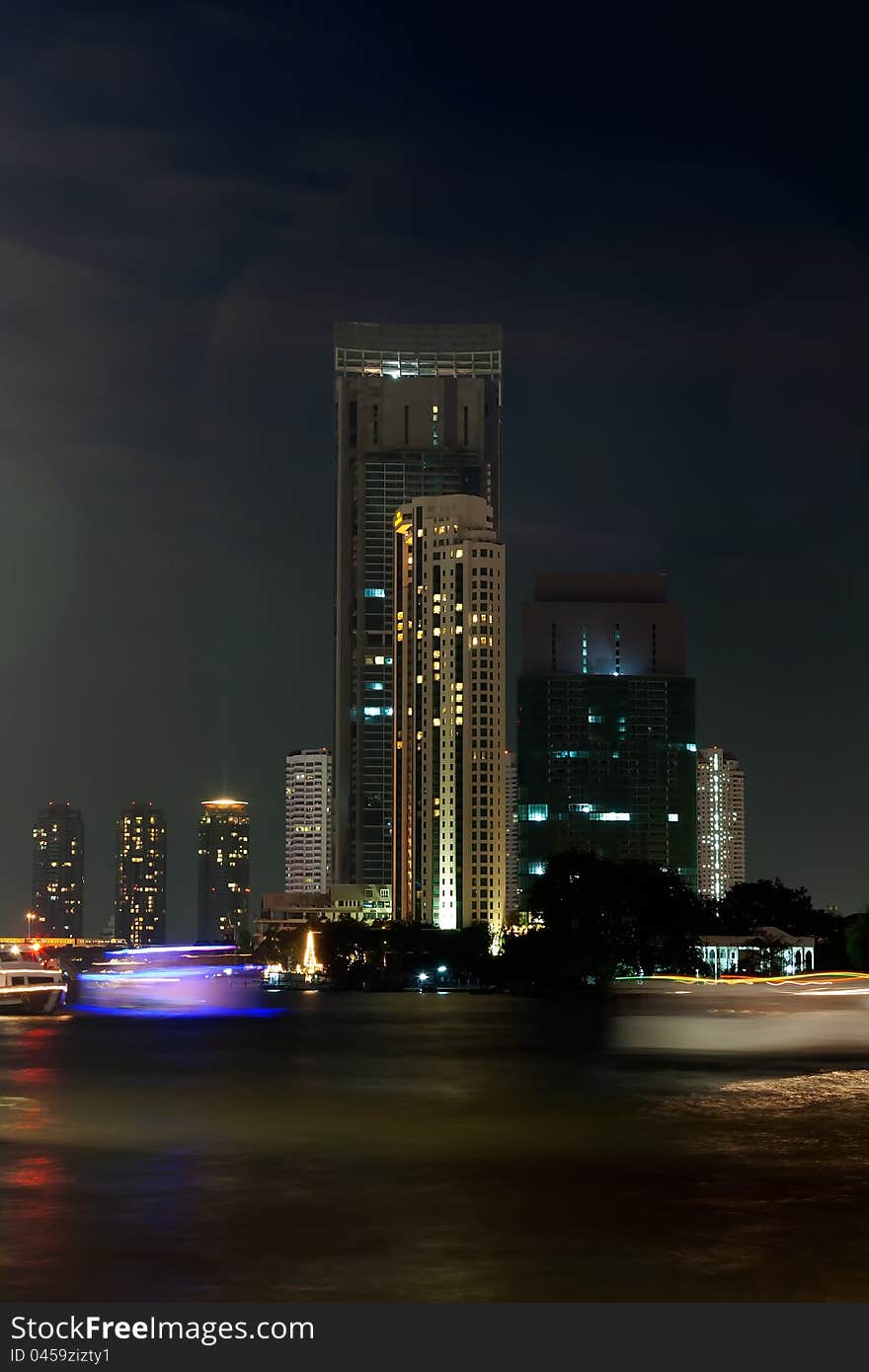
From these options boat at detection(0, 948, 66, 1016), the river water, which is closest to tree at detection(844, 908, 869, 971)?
boat at detection(0, 948, 66, 1016)

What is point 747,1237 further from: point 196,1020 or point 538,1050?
point 196,1020

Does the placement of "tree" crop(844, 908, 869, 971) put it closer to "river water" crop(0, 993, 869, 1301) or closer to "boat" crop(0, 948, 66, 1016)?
"boat" crop(0, 948, 66, 1016)

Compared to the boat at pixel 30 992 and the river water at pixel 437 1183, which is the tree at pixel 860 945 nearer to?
the boat at pixel 30 992

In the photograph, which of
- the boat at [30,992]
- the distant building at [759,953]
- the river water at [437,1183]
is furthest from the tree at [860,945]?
the river water at [437,1183]

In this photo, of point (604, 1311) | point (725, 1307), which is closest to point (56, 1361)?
point (604, 1311)

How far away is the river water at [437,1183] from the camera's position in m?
20.3

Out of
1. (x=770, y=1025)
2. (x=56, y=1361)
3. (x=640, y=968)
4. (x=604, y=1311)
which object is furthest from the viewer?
(x=640, y=968)

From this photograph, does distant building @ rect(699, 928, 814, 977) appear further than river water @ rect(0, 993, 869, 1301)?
Yes

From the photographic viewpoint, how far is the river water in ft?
66.6

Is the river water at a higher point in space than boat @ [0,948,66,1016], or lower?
higher

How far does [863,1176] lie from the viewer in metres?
29.6

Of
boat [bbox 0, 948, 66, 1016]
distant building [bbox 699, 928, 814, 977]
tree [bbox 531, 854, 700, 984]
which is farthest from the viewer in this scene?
distant building [bbox 699, 928, 814, 977]

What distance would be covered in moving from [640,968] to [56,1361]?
167 m

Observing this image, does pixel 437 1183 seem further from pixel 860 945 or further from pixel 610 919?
pixel 860 945
